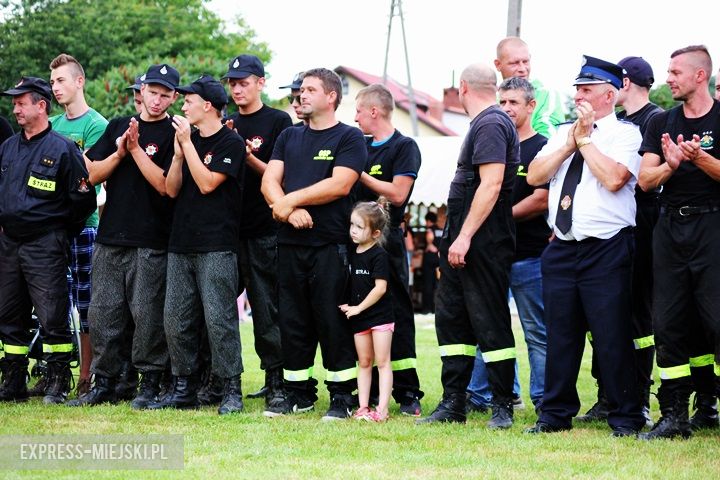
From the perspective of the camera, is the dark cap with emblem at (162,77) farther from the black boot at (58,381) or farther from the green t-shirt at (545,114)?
the green t-shirt at (545,114)

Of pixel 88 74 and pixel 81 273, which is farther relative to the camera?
pixel 88 74

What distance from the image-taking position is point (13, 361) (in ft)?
29.0

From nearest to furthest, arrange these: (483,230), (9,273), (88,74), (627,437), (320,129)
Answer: (627,437) → (483,230) → (320,129) → (9,273) → (88,74)

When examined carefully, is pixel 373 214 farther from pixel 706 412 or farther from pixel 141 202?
pixel 706 412

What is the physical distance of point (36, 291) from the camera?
875 centimetres

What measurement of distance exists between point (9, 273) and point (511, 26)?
9165 mm

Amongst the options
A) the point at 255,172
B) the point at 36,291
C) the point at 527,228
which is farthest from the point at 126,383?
the point at 527,228

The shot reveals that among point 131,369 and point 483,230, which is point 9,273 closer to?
point 131,369

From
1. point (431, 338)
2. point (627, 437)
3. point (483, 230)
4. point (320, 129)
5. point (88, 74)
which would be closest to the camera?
point (627, 437)

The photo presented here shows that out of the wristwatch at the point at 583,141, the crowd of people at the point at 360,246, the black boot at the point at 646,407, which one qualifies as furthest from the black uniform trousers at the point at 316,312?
the black boot at the point at 646,407

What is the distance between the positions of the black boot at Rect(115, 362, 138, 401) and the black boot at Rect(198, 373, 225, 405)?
0.57 metres

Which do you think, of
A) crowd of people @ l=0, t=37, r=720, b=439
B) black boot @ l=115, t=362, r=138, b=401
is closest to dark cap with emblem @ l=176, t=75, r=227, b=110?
crowd of people @ l=0, t=37, r=720, b=439

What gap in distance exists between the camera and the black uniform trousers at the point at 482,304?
7617mm

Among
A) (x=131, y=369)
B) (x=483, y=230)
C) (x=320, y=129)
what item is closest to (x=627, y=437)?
(x=483, y=230)
